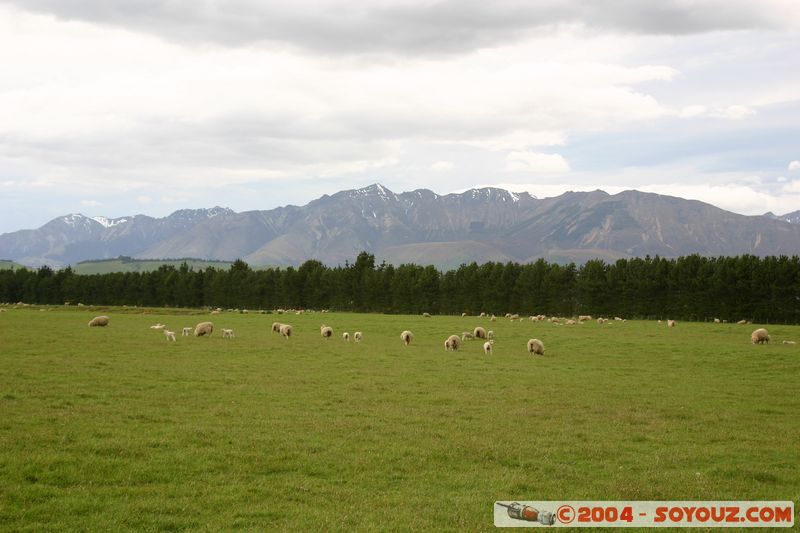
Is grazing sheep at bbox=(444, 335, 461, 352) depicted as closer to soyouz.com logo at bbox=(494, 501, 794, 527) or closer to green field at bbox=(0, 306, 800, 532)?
→ green field at bbox=(0, 306, 800, 532)

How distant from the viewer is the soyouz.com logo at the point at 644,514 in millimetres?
10461

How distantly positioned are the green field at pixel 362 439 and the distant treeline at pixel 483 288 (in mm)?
58506

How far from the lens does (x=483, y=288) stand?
105875mm

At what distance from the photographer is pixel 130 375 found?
83.6ft

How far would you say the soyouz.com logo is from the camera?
10461 millimetres

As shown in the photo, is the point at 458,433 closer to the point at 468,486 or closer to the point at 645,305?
the point at 468,486

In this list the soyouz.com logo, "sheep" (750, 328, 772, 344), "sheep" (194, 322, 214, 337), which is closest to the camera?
the soyouz.com logo

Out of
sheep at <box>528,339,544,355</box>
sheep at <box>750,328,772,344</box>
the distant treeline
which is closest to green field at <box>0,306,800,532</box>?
sheep at <box>528,339,544,355</box>

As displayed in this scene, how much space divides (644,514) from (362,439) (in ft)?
23.7

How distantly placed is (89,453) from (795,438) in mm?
18528

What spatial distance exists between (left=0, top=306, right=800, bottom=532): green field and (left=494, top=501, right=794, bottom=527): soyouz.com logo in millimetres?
463

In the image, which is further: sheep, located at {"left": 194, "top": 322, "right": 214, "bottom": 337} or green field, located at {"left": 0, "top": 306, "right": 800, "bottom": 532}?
sheep, located at {"left": 194, "top": 322, "right": 214, "bottom": 337}

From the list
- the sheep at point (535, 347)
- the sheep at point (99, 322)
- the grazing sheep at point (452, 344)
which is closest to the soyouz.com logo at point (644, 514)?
the sheep at point (535, 347)

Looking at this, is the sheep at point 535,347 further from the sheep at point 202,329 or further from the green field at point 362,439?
the sheep at point 202,329
